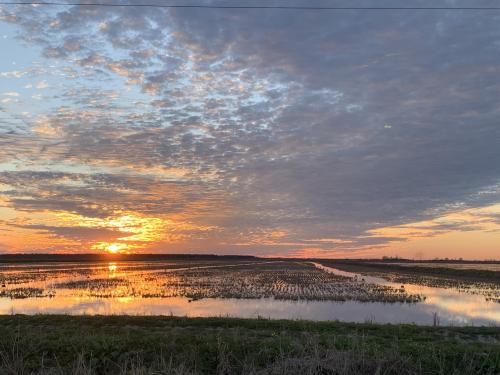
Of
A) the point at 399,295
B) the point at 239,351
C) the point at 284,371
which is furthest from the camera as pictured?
the point at 399,295

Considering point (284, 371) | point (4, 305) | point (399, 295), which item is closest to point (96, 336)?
point (284, 371)

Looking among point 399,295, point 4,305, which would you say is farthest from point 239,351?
point 399,295

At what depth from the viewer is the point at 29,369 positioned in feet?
34.6

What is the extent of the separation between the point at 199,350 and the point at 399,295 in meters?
23.1

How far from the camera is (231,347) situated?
11.7m

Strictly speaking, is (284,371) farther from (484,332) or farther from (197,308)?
(197,308)

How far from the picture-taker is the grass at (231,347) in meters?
8.67

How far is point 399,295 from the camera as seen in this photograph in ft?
103

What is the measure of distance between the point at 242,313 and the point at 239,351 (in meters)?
10.9

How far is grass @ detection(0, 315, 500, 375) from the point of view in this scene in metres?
8.67

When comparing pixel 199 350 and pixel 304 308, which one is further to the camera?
pixel 304 308

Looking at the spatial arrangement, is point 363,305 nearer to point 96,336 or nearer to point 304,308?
point 304,308

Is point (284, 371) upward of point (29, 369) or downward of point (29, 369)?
upward

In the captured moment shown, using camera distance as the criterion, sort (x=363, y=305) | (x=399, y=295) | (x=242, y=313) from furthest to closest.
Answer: (x=399, y=295) < (x=363, y=305) < (x=242, y=313)
